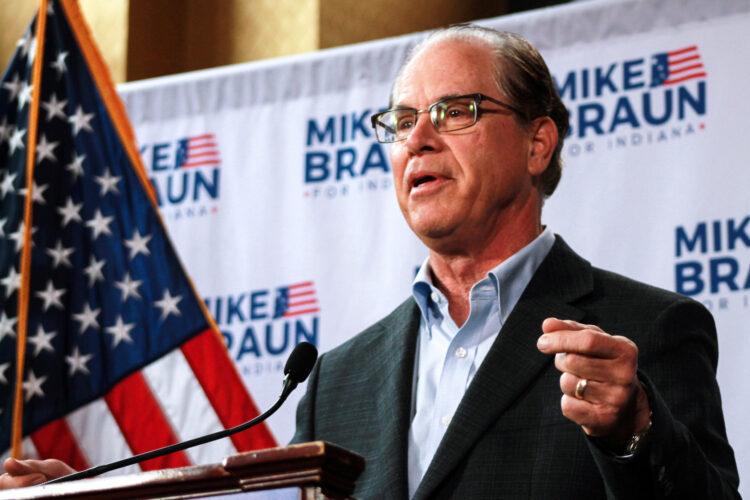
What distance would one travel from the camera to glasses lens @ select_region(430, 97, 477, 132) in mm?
2451

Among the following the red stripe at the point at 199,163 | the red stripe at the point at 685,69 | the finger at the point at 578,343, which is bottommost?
the finger at the point at 578,343

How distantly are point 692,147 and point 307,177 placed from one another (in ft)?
4.56

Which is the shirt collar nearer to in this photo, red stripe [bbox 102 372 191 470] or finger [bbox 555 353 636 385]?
finger [bbox 555 353 636 385]

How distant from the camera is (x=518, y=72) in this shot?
252 centimetres

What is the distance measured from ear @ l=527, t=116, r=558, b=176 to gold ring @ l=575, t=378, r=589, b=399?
1069 mm

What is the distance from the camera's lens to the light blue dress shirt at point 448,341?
7.09 feet

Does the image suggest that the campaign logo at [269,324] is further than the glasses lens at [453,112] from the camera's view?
Yes

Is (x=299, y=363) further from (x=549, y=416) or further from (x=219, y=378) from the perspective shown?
(x=219, y=378)

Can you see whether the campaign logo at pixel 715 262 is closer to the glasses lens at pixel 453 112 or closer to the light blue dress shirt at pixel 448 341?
the light blue dress shirt at pixel 448 341

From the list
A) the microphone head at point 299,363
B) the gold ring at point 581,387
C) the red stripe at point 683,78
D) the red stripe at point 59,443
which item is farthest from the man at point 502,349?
the red stripe at point 59,443

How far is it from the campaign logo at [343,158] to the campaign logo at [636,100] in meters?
0.70

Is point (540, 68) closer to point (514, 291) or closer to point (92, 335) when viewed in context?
point (514, 291)

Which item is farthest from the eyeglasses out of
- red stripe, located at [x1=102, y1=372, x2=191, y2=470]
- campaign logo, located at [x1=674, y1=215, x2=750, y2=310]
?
red stripe, located at [x1=102, y1=372, x2=191, y2=470]

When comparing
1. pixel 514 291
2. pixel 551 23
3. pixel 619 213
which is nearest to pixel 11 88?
pixel 551 23
